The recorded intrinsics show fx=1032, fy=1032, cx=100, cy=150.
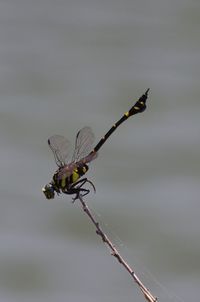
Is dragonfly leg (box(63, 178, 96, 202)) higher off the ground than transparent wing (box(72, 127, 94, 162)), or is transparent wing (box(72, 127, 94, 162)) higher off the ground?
transparent wing (box(72, 127, 94, 162))

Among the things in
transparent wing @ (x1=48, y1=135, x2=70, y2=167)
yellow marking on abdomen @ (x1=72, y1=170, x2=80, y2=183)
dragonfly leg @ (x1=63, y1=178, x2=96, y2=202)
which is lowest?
dragonfly leg @ (x1=63, y1=178, x2=96, y2=202)

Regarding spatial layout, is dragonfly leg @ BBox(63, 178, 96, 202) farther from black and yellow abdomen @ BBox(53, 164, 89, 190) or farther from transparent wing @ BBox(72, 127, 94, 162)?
transparent wing @ BBox(72, 127, 94, 162)

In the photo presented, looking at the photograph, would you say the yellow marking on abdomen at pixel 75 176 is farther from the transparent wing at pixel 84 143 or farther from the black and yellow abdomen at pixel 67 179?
the transparent wing at pixel 84 143

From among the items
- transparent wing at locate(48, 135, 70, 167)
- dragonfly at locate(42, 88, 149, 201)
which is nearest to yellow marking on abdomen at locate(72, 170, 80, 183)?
dragonfly at locate(42, 88, 149, 201)

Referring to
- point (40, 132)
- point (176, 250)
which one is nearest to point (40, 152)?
point (40, 132)

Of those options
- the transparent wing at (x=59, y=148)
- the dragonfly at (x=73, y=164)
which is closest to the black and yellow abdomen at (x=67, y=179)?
the dragonfly at (x=73, y=164)

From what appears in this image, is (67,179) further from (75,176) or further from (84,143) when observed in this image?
(84,143)

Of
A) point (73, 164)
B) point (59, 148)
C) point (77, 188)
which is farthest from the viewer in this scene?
point (59, 148)

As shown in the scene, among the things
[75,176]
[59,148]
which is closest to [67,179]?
[75,176]

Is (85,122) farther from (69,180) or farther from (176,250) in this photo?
(69,180)
